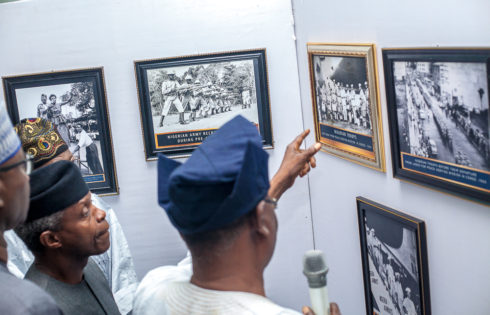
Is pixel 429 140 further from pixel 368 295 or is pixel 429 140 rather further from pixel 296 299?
pixel 296 299

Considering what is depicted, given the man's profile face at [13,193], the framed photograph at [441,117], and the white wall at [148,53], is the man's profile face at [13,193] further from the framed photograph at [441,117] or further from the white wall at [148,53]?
the white wall at [148,53]

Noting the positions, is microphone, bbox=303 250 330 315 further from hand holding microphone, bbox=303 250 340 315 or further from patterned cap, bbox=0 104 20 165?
patterned cap, bbox=0 104 20 165

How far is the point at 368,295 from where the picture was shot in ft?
11.6

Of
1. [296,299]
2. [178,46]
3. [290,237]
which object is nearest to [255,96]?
[178,46]

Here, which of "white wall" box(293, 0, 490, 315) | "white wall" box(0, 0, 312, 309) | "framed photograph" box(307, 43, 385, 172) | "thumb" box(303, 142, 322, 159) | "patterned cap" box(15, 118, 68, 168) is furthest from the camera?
"white wall" box(0, 0, 312, 309)

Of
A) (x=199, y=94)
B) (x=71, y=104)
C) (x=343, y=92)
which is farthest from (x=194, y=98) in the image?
(x=343, y=92)

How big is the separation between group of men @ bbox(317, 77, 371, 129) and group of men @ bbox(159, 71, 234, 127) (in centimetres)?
73

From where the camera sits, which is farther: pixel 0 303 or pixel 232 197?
pixel 0 303

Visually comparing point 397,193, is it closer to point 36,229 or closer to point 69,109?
point 36,229

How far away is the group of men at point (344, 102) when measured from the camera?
3215mm

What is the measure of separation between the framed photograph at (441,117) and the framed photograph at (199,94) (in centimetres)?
137

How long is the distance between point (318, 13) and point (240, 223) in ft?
7.15

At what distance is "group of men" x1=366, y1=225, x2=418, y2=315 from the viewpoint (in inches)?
121

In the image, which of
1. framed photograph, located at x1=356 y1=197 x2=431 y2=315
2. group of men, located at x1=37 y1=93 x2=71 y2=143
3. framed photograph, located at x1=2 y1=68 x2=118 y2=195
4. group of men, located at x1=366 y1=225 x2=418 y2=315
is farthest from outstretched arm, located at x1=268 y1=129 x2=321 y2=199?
group of men, located at x1=37 y1=93 x2=71 y2=143
